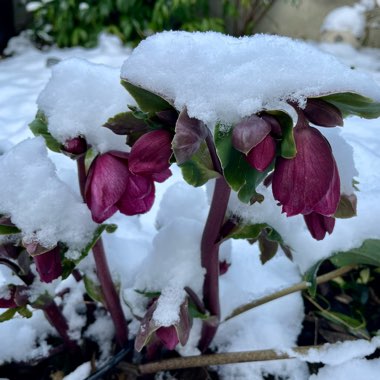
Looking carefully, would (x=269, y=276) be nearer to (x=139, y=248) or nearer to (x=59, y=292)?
(x=139, y=248)

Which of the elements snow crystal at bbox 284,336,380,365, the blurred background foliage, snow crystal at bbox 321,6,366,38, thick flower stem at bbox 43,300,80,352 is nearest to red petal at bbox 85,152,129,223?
thick flower stem at bbox 43,300,80,352

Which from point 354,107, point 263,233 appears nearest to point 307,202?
point 354,107

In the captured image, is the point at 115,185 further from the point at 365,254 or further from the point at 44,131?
the point at 365,254

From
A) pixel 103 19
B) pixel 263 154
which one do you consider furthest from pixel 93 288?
pixel 103 19

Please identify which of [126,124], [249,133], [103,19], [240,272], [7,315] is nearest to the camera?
[249,133]

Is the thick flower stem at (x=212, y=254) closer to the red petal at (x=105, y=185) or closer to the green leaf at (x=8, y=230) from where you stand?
the red petal at (x=105, y=185)

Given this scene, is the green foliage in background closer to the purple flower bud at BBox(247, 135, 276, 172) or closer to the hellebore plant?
the hellebore plant
